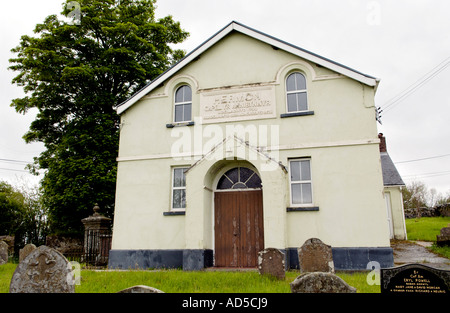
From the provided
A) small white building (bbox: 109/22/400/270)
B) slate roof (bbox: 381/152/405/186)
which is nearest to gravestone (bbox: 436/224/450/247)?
slate roof (bbox: 381/152/405/186)

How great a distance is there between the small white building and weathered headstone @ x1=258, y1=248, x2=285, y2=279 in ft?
7.79

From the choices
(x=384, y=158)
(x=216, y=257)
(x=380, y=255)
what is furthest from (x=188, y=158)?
(x=384, y=158)

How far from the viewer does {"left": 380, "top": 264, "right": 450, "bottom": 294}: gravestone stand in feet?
17.4

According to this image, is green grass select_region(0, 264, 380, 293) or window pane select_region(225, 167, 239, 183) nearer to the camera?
green grass select_region(0, 264, 380, 293)

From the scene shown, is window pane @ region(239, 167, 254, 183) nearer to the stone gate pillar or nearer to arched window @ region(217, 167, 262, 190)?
arched window @ region(217, 167, 262, 190)

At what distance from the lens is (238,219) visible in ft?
41.4

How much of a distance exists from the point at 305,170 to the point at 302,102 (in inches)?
98.8

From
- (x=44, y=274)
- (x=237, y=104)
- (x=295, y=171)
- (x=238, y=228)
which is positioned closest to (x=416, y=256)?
(x=295, y=171)

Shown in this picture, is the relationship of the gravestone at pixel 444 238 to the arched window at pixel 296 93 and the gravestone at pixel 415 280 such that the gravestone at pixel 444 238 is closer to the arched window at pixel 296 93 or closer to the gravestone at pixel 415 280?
the arched window at pixel 296 93

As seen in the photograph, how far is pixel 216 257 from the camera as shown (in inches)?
491

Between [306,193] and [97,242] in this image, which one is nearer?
[306,193]

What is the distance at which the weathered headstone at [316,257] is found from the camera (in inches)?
343

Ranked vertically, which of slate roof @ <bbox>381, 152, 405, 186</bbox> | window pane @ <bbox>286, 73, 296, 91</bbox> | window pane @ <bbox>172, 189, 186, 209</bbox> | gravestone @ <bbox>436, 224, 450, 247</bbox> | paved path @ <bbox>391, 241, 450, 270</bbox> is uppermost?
window pane @ <bbox>286, 73, 296, 91</bbox>

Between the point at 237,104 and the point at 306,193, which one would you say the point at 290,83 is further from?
the point at 306,193
